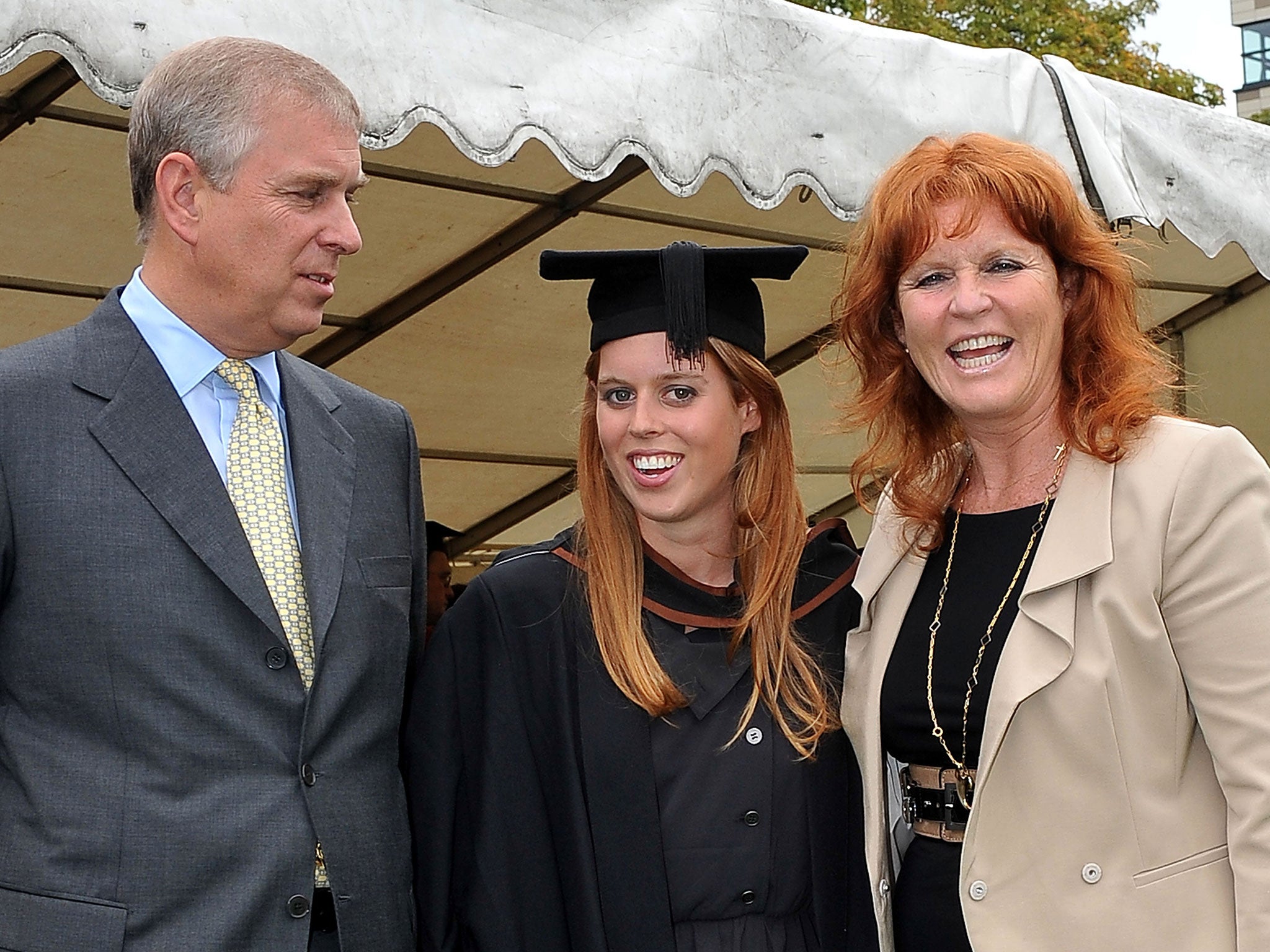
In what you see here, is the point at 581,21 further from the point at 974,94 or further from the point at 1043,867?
the point at 1043,867

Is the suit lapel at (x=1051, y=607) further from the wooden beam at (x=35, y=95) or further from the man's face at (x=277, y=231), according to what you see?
the wooden beam at (x=35, y=95)

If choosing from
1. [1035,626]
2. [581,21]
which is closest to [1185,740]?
[1035,626]

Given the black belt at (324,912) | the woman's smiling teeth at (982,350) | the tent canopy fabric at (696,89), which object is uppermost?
the tent canopy fabric at (696,89)

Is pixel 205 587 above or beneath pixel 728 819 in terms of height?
above

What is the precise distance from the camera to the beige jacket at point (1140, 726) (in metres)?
2.11

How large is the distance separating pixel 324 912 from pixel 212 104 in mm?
1177

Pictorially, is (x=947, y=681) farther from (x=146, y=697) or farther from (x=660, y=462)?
(x=146, y=697)

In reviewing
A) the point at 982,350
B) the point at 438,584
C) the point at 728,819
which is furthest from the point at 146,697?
the point at 438,584

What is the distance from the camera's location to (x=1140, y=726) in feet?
7.11

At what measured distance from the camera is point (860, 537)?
7711 mm

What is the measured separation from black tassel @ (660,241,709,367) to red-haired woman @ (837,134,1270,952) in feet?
0.85

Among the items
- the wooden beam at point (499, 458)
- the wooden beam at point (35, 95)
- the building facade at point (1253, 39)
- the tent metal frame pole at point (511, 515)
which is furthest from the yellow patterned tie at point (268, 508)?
the building facade at point (1253, 39)

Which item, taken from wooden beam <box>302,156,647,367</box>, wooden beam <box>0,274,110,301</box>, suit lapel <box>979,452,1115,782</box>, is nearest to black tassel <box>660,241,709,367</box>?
suit lapel <box>979,452,1115,782</box>

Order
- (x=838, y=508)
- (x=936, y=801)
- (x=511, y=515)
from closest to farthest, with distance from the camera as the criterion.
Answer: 1. (x=936, y=801)
2. (x=511, y=515)
3. (x=838, y=508)
